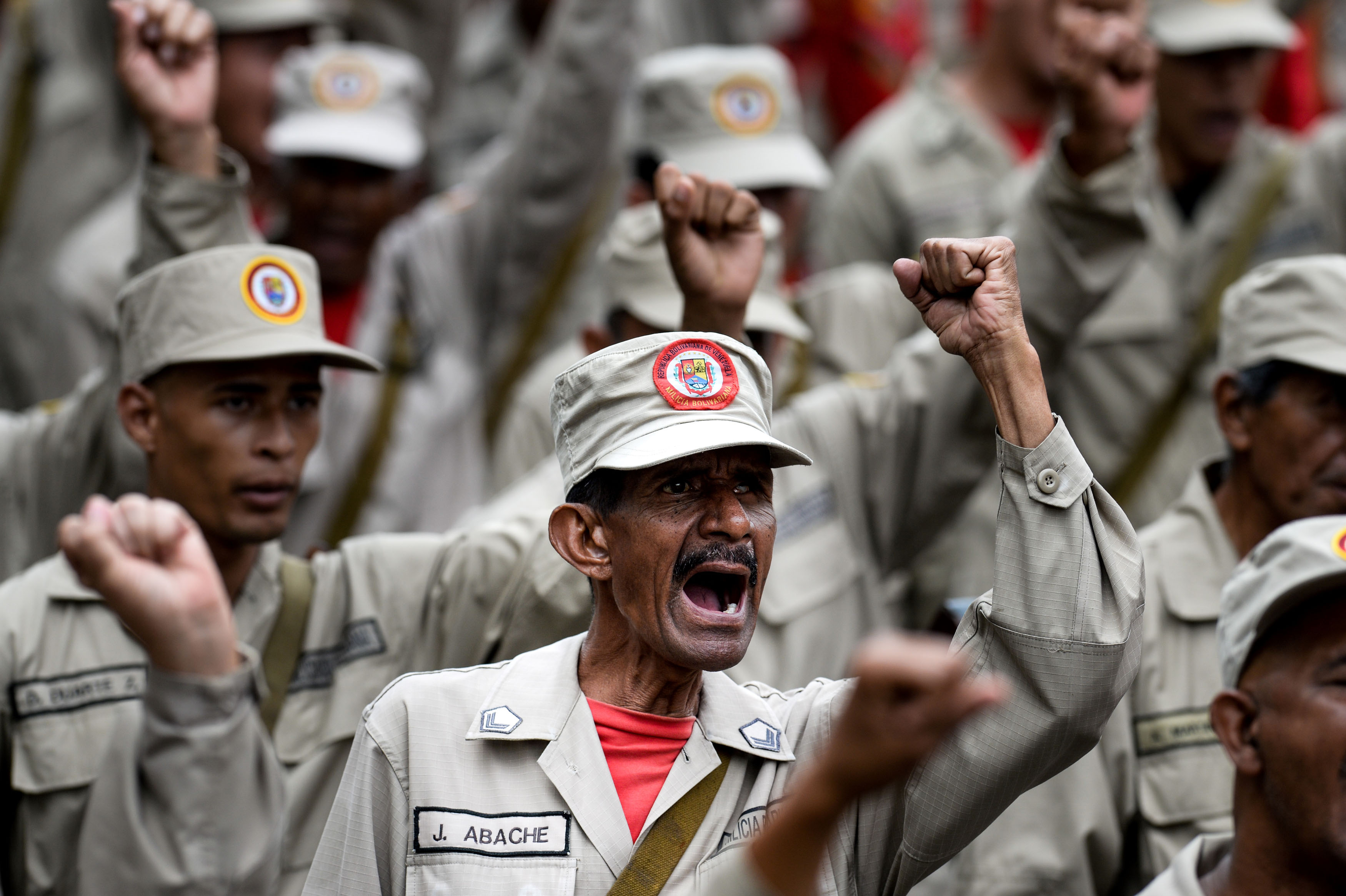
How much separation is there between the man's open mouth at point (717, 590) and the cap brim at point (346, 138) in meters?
3.41

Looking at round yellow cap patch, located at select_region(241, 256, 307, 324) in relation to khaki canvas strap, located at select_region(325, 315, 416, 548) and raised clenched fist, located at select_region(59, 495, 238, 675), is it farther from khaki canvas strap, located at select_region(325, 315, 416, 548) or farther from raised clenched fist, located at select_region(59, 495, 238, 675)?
raised clenched fist, located at select_region(59, 495, 238, 675)

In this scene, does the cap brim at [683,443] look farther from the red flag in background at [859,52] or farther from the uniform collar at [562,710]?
the red flag in background at [859,52]

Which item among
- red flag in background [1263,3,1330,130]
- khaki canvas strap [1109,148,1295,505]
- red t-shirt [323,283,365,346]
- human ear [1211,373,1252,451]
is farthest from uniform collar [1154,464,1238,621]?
red flag in background [1263,3,1330,130]

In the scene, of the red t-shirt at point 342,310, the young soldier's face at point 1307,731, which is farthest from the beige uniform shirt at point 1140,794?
the red t-shirt at point 342,310

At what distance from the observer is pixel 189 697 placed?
242 centimetres

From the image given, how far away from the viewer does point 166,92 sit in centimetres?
447

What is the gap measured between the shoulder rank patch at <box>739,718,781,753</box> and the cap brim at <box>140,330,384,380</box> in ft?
5.06

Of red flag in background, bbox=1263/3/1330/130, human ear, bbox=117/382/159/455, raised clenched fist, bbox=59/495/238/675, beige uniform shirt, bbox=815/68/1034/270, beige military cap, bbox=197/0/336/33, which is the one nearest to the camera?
raised clenched fist, bbox=59/495/238/675

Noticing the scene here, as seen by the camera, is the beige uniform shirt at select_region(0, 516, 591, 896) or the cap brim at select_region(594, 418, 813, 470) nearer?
the cap brim at select_region(594, 418, 813, 470)

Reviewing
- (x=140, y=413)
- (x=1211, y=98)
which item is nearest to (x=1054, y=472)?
(x=140, y=413)

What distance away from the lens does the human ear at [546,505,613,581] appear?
3035mm

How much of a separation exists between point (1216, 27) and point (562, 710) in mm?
4087

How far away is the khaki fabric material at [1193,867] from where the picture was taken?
3.13 meters

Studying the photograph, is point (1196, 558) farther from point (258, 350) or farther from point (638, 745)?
point (258, 350)
